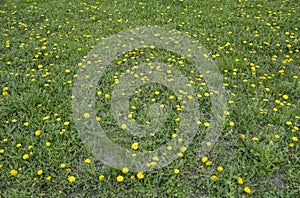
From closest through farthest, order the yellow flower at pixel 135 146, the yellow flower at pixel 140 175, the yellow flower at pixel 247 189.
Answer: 1. the yellow flower at pixel 247 189
2. the yellow flower at pixel 140 175
3. the yellow flower at pixel 135 146

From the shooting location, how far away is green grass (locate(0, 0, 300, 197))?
96.2 inches

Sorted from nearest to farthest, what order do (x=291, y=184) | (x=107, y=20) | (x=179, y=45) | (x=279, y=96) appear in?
1. (x=291, y=184)
2. (x=279, y=96)
3. (x=179, y=45)
4. (x=107, y=20)

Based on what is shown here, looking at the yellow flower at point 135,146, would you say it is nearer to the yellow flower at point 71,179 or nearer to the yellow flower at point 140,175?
the yellow flower at point 140,175

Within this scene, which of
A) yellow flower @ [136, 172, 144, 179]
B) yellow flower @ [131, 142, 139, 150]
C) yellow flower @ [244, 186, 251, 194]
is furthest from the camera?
yellow flower @ [131, 142, 139, 150]

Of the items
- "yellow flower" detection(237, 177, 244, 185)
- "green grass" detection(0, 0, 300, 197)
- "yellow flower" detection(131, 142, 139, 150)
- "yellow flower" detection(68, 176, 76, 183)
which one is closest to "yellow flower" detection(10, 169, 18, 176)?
"green grass" detection(0, 0, 300, 197)

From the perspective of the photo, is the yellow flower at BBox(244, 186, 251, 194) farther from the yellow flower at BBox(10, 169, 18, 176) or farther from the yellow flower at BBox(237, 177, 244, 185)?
the yellow flower at BBox(10, 169, 18, 176)

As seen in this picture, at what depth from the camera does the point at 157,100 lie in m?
3.29

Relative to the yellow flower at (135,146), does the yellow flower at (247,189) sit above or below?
above

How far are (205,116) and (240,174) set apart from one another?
2.53ft

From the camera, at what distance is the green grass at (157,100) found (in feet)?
8.02

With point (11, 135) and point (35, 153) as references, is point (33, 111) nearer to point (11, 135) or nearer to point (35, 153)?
point (11, 135)

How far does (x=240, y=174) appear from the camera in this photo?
8.13ft

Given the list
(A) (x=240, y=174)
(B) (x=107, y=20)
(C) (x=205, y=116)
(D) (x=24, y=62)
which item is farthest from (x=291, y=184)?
(B) (x=107, y=20)

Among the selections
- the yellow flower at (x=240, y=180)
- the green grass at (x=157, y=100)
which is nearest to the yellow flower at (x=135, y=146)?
the green grass at (x=157, y=100)
